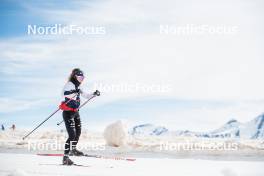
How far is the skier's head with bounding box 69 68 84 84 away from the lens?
266 inches

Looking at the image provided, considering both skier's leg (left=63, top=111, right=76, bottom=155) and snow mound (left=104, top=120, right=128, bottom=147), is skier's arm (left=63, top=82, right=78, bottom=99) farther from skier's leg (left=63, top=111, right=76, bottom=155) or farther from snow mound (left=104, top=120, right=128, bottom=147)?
snow mound (left=104, top=120, right=128, bottom=147)

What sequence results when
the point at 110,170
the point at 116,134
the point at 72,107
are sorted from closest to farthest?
the point at 110,170
the point at 72,107
the point at 116,134

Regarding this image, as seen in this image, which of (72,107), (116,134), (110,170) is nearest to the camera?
(110,170)

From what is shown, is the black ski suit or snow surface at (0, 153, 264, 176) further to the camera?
the black ski suit

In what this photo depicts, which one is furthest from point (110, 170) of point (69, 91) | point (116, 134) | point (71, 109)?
point (116, 134)

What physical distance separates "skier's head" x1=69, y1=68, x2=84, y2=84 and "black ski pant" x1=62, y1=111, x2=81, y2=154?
17.1 inches

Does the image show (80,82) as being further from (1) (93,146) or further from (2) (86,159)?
(1) (93,146)

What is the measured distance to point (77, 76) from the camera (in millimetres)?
6766

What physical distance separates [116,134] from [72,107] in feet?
19.6

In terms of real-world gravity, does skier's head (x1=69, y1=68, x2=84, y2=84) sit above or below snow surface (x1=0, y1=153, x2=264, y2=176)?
above

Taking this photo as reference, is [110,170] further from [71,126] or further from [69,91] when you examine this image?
[69,91]

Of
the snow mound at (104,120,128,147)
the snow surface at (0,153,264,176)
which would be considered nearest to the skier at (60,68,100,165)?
the snow surface at (0,153,264,176)

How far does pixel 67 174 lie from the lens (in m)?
5.59

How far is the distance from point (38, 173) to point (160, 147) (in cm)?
695
